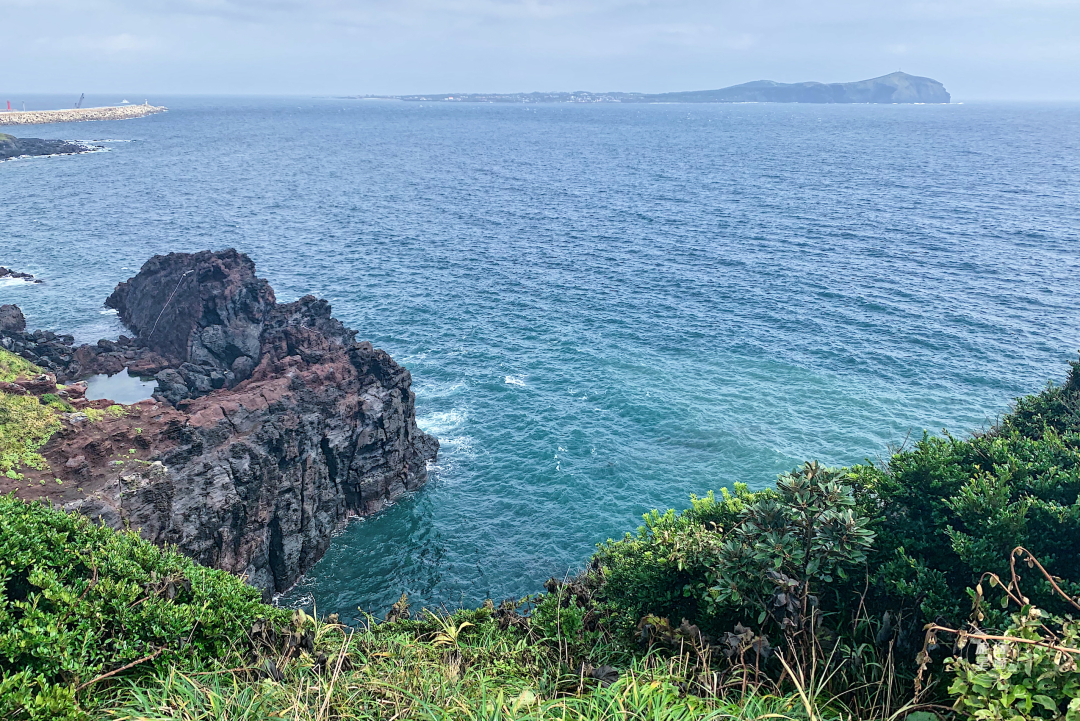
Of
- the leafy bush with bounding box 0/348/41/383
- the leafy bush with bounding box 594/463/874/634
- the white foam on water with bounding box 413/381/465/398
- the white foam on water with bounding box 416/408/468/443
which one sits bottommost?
the white foam on water with bounding box 416/408/468/443

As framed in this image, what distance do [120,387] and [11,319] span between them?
1723 centimetres

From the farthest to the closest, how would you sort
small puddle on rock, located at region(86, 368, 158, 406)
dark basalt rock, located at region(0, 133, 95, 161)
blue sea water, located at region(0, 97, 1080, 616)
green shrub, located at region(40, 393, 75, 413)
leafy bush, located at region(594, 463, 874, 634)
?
dark basalt rock, located at region(0, 133, 95, 161)
small puddle on rock, located at region(86, 368, 158, 406)
blue sea water, located at region(0, 97, 1080, 616)
green shrub, located at region(40, 393, 75, 413)
leafy bush, located at region(594, 463, 874, 634)

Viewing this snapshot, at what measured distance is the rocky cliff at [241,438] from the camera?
33.7 meters

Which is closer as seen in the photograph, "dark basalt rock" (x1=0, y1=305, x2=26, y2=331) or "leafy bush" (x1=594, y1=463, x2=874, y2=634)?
"leafy bush" (x1=594, y1=463, x2=874, y2=634)

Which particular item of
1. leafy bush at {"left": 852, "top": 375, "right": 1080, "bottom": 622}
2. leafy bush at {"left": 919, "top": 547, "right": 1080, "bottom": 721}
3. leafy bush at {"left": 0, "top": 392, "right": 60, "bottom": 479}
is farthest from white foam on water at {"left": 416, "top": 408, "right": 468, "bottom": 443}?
leafy bush at {"left": 919, "top": 547, "right": 1080, "bottom": 721}

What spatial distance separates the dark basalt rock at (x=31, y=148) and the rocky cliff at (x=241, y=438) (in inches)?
6171

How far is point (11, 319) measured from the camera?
6250cm

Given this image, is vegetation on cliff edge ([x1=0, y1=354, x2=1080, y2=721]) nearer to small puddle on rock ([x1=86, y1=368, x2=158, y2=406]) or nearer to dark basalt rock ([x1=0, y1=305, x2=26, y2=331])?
small puddle on rock ([x1=86, y1=368, x2=158, y2=406])

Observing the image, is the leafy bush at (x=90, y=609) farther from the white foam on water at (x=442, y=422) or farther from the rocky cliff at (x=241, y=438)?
the white foam on water at (x=442, y=422)

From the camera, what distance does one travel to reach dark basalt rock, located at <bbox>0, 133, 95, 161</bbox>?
6900 inches

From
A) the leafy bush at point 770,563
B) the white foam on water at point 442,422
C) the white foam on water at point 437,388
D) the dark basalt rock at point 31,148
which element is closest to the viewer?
the leafy bush at point 770,563

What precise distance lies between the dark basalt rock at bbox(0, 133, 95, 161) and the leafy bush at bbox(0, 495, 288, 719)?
20985cm

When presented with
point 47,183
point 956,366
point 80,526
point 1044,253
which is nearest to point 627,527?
point 80,526

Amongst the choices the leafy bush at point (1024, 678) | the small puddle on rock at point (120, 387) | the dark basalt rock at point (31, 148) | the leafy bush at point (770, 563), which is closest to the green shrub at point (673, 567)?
the leafy bush at point (770, 563)
